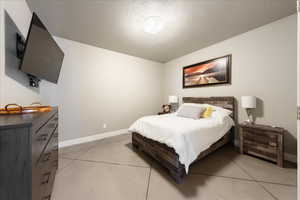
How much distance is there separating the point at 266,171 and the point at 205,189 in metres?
1.17

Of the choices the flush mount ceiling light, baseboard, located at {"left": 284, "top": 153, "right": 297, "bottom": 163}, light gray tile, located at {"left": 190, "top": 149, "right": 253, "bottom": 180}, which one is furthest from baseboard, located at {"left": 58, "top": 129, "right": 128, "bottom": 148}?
baseboard, located at {"left": 284, "top": 153, "right": 297, "bottom": 163}

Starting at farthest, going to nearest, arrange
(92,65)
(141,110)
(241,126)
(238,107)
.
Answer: (141,110), (92,65), (238,107), (241,126)

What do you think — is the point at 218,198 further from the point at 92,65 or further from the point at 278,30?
the point at 92,65

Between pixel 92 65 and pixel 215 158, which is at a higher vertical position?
pixel 92 65

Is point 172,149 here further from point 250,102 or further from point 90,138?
point 90,138

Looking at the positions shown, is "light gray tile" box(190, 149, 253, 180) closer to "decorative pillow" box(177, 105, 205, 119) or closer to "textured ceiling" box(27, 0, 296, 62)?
"decorative pillow" box(177, 105, 205, 119)

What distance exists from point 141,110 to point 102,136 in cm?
155

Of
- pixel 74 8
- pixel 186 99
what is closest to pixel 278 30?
pixel 186 99

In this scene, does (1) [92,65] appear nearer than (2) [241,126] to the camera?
No

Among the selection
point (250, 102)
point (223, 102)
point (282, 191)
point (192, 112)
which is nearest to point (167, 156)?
point (192, 112)

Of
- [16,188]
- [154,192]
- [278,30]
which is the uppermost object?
[278,30]

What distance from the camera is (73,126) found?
281 cm

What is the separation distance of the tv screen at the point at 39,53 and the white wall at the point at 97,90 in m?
0.78

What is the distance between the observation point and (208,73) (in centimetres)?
321
